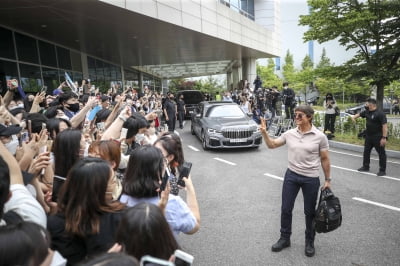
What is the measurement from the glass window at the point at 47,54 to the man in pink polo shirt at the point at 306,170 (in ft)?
46.3

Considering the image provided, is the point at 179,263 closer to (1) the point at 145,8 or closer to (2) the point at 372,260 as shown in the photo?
(2) the point at 372,260

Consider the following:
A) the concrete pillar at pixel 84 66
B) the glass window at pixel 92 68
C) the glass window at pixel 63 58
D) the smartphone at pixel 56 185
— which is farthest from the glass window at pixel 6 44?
the smartphone at pixel 56 185

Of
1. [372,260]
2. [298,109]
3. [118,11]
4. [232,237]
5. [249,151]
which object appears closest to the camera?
[372,260]

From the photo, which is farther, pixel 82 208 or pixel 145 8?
pixel 145 8

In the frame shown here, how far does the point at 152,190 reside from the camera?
216 cm

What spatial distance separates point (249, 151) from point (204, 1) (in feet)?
33.3

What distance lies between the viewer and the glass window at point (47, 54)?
14277 mm

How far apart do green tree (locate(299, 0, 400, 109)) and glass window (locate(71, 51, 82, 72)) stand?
13.0 meters

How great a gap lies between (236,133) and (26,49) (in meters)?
10.2

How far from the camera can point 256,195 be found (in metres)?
5.71

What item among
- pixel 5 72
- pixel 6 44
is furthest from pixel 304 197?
pixel 6 44

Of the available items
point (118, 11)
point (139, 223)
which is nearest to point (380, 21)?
point (118, 11)

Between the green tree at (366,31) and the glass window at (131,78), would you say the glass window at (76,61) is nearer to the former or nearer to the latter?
the glass window at (131,78)

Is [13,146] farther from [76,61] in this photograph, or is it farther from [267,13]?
[267,13]
